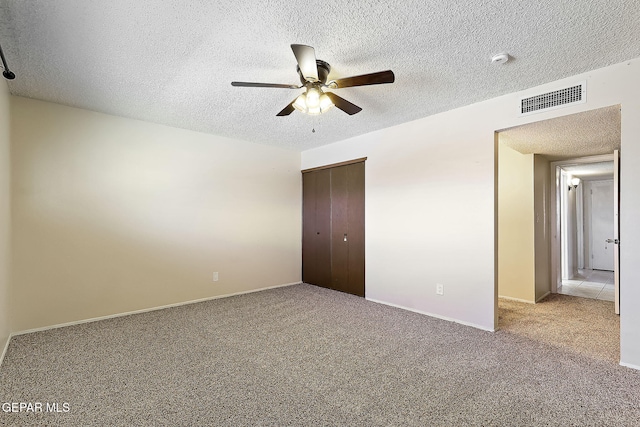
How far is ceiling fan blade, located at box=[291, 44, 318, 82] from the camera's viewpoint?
1820 millimetres

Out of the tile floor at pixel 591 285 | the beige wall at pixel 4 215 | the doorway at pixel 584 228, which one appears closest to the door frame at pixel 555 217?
the doorway at pixel 584 228

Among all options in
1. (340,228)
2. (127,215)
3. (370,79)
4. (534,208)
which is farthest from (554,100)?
(127,215)

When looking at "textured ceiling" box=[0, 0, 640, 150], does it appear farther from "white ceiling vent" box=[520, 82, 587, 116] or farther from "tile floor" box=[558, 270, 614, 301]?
"tile floor" box=[558, 270, 614, 301]

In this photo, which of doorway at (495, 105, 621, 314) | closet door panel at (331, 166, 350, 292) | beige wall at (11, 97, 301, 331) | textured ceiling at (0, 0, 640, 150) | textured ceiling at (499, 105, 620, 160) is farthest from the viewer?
closet door panel at (331, 166, 350, 292)

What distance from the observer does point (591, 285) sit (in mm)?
5242

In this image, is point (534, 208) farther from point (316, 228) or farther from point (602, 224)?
point (602, 224)

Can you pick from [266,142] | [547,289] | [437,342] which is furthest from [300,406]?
[547,289]

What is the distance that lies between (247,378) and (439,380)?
1390mm

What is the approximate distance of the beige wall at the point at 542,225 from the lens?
14.3ft

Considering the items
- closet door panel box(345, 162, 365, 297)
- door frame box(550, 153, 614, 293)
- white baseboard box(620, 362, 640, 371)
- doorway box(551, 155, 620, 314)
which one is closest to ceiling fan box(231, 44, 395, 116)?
closet door panel box(345, 162, 365, 297)

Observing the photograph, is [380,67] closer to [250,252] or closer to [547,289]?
[250,252]

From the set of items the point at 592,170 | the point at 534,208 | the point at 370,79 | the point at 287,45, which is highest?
the point at 287,45

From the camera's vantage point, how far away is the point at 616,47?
2168 millimetres

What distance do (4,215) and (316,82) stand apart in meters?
3.01
